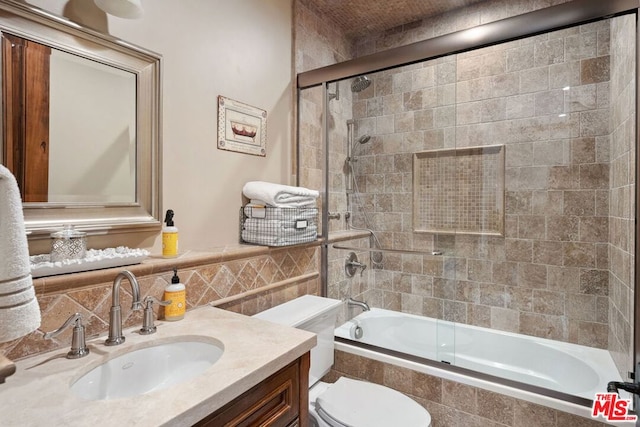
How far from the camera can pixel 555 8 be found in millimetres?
1489

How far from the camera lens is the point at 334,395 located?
1609mm

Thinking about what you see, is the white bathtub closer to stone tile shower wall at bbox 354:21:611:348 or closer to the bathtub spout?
stone tile shower wall at bbox 354:21:611:348

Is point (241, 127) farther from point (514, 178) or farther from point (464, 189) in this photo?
point (514, 178)

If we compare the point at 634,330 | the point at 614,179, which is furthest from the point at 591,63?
the point at 634,330

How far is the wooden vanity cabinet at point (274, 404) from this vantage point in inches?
33.4

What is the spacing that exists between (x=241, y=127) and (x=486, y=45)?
4.37 feet

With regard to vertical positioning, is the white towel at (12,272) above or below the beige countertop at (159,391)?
above

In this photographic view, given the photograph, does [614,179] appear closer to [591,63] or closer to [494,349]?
[591,63]

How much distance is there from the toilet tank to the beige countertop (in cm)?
43

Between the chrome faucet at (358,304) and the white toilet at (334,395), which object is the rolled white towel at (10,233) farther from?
the chrome faucet at (358,304)

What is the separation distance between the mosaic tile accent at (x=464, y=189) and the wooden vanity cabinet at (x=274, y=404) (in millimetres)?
1550

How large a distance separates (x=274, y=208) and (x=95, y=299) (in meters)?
0.89

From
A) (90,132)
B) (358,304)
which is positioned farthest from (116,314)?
(358,304)

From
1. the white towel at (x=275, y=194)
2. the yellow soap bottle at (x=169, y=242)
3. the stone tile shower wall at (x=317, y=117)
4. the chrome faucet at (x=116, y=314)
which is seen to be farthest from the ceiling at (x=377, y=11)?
the chrome faucet at (x=116, y=314)
